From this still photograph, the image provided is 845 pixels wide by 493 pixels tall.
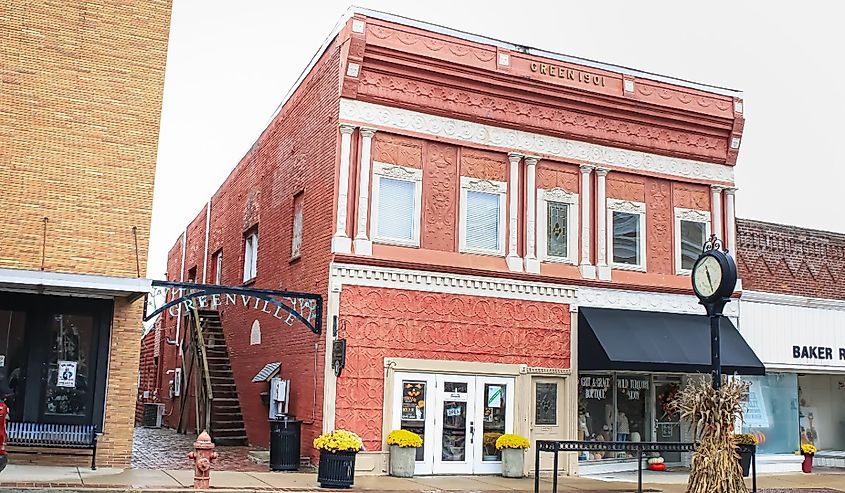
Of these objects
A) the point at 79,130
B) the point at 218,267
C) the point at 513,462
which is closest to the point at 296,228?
the point at 79,130

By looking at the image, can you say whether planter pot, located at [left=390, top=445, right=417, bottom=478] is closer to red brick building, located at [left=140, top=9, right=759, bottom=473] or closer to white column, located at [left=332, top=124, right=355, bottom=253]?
red brick building, located at [left=140, top=9, right=759, bottom=473]

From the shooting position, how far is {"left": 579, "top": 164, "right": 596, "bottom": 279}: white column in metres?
21.1

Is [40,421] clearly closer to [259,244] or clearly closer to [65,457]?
[65,457]

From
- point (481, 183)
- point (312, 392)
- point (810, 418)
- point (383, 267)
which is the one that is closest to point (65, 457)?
point (312, 392)

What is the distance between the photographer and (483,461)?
19.4 meters

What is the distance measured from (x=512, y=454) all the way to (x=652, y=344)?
424 centimetres

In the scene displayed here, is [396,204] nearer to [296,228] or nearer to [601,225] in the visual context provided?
[296,228]

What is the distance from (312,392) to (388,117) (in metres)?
5.98

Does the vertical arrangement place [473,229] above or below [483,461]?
above

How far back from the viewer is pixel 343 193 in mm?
18781

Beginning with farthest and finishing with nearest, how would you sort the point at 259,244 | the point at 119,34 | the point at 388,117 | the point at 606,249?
1. the point at 259,244
2. the point at 606,249
3. the point at 388,117
4. the point at 119,34

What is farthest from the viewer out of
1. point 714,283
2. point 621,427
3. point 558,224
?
point 621,427

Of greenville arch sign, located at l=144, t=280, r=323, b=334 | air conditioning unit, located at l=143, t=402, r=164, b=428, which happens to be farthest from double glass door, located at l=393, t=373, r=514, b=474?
air conditioning unit, located at l=143, t=402, r=164, b=428

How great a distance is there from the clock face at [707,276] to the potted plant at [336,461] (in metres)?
6.52
